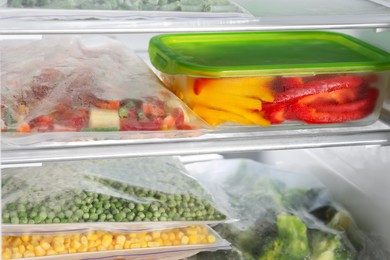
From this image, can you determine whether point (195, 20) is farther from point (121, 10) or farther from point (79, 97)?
point (79, 97)

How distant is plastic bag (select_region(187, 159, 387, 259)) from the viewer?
1.77m

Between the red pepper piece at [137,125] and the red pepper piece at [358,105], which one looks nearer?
the red pepper piece at [137,125]

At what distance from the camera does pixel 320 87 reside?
61.2 inches

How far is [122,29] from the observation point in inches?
51.9

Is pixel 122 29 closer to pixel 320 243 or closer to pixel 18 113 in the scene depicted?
pixel 18 113

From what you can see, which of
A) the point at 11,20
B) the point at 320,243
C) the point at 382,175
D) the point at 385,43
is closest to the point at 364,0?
the point at 385,43

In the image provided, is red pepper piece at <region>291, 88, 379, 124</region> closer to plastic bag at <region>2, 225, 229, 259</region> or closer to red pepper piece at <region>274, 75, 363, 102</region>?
red pepper piece at <region>274, 75, 363, 102</region>

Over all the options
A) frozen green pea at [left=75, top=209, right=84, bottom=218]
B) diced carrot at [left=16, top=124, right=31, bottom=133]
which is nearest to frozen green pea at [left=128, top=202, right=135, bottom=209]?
frozen green pea at [left=75, top=209, right=84, bottom=218]

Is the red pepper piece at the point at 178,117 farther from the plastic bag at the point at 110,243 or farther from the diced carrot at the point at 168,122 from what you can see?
the plastic bag at the point at 110,243

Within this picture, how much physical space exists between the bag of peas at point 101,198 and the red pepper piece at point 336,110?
0.33 metres

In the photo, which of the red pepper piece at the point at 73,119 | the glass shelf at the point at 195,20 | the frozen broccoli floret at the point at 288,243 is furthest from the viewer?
the frozen broccoli floret at the point at 288,243

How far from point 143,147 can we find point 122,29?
256 mm

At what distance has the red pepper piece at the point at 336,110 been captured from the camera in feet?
5.09

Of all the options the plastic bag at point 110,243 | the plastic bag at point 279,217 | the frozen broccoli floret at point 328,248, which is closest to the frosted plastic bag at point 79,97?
the plastic bag at point 110,243
